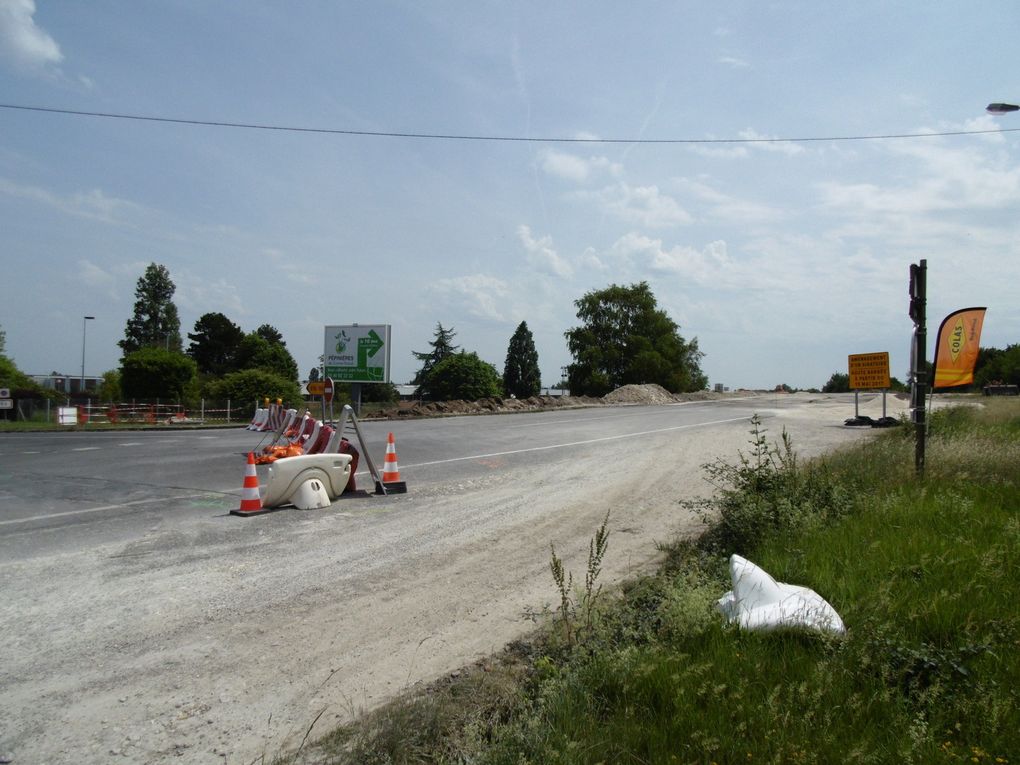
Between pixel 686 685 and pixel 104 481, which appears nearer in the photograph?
pixel 686 685

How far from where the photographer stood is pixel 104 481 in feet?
36.4

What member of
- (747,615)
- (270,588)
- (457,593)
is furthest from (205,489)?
(747,615)

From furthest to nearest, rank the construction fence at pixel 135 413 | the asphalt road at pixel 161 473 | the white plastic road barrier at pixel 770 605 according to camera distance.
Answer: the construction fence at pixel 135 413
the asphalt road at pixel 161 473
the white plastic road barrier at pixel 770 605

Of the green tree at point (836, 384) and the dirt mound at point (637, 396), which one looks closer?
the dirt mound at point (637, 396)

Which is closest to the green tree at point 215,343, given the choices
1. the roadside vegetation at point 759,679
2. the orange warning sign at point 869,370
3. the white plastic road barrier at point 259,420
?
the white plastic road barrier at point 259,420

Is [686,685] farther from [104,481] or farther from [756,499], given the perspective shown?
[104,481]

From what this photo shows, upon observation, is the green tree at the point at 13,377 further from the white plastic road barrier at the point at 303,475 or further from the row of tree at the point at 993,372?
the row of tree at the point at 993,372

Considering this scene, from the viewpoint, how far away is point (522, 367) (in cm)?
9412

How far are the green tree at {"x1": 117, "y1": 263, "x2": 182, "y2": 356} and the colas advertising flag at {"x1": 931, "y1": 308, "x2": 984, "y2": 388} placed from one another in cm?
9113

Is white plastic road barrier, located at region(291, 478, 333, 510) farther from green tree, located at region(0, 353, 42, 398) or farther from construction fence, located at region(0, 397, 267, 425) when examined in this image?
green tree, located at region(0, 353, 42, 398)

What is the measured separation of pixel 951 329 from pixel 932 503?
10.0 metres

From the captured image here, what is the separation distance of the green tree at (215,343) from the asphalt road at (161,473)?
252 ft

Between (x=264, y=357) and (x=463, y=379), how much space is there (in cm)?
2819

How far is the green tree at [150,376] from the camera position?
154ft
